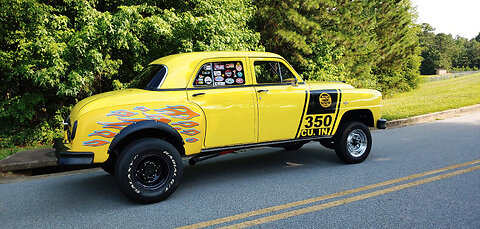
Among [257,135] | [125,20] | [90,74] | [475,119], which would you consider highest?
[125,20]

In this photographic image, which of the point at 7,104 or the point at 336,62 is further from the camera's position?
the point at 336,62

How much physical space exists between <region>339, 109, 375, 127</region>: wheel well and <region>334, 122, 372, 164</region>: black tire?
0.18m

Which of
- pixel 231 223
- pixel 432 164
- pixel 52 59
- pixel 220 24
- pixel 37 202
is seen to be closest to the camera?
pixel 231 223

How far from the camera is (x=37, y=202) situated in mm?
4633

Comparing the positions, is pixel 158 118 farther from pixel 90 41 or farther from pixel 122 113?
pixel 90 41

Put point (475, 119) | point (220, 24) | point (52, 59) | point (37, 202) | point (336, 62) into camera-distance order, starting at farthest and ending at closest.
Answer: point (336, 62)
point (475, 119)
point (220, 24)
point (52, 59)
point (37, 202)

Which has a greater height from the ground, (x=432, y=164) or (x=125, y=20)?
(x=125, y=20)

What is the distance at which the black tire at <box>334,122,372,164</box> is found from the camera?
20.1 ft

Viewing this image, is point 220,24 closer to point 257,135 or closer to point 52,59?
point 52,59

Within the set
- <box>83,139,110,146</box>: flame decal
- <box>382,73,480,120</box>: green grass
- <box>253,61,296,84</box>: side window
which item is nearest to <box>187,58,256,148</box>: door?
<box>253,61,296,84</box>: side window

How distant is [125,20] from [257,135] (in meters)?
→ 5.17

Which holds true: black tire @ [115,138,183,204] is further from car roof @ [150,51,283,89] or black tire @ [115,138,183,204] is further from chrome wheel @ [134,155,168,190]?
car roof @ [150,51,283,89]

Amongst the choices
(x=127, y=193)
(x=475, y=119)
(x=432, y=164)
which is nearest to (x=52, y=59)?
(x=127, y=193)

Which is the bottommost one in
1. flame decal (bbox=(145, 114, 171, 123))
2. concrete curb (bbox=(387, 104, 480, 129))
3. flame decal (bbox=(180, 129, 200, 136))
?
concrete curb (bbox=(387, 104, 480, 129))
